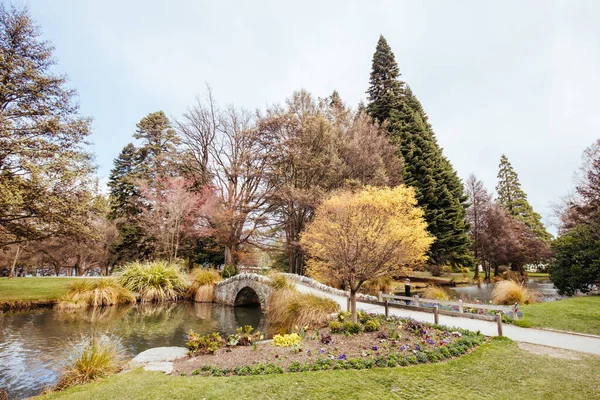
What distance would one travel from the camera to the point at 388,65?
103ft

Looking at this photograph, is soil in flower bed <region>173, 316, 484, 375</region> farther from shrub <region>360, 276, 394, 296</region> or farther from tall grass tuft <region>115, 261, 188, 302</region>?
shrub <region>360, 276, 394, 296</region>

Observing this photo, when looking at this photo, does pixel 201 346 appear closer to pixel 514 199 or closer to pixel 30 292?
pixel 30 292

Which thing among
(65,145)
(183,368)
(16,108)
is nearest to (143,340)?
(183,368)

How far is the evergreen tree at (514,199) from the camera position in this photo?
38.1 m

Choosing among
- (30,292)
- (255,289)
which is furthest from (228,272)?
(30,292)

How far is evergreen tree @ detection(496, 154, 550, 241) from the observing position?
38.1 meters

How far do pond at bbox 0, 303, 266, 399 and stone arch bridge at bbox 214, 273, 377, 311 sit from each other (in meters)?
0.61

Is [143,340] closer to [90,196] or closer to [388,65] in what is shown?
[90,196]

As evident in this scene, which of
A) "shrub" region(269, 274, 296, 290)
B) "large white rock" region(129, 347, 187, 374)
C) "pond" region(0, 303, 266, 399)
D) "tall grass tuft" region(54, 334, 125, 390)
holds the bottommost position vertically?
"pond" region(0, 303, 266, 399)

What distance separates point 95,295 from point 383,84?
30.1 meters

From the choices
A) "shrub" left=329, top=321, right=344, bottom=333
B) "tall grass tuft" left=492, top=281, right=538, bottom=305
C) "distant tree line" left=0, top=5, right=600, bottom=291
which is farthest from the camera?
"tall grass tuft" left=492, top=281, right=538, bottom=305

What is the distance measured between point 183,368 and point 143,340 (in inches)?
179

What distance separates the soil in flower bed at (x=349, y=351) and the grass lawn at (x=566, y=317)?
3.14 m

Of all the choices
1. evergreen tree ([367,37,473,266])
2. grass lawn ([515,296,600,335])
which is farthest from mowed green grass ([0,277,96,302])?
evergreen tree ([367,37,473,266])
